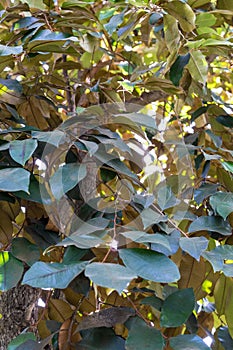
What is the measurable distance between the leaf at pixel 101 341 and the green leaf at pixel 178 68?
361mm

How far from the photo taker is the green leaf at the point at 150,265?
17.9 inches

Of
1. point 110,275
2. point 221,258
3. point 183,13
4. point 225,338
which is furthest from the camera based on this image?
point 183,13

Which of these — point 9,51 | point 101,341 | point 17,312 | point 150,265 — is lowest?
point 17,312

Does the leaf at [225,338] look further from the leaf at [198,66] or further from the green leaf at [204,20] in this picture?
the green leaf at [204,20]

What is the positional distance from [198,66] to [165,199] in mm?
215

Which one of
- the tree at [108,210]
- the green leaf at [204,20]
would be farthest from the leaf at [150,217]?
the green leaf at [204,20]

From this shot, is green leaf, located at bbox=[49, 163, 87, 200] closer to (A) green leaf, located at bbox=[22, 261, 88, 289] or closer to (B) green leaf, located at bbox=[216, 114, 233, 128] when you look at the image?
(A) green leaf, located at bbox=[22, 261, 88, 289]

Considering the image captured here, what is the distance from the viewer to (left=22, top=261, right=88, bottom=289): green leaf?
0.45m

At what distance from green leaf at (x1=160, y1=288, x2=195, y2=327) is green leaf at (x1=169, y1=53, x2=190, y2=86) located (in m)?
0.32

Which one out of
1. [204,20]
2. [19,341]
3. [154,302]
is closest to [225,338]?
[154,302]

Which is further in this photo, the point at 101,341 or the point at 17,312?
the point at 17,312

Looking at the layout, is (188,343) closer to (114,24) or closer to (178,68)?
(178,68)

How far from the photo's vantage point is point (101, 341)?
528 mm

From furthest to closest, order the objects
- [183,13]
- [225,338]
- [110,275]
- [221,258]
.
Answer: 1. [183,13]
2. [225,338]
3. [221,258]
4. [110,275]
